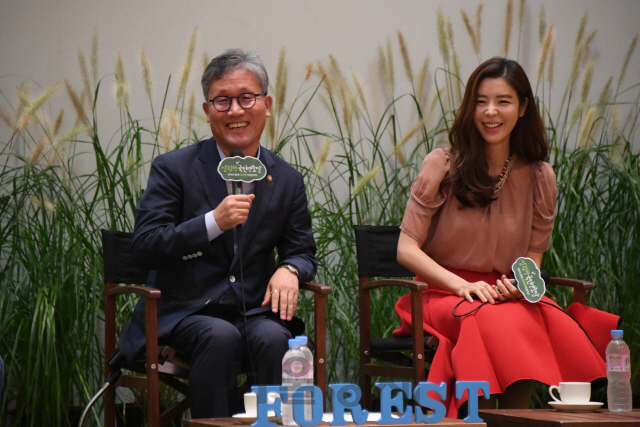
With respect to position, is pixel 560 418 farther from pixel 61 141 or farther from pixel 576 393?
pixel 61 141

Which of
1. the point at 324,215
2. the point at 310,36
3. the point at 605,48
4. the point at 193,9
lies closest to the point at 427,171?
the point at 324,215

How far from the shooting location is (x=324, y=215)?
322 centimetres

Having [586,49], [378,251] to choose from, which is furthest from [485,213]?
[586,49]

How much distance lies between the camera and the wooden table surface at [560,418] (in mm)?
1658

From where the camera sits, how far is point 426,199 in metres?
2.62

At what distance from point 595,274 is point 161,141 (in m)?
1.86

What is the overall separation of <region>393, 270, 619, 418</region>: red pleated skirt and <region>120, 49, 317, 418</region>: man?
1.54 ft

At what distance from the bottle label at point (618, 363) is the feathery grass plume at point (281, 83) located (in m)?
1.79

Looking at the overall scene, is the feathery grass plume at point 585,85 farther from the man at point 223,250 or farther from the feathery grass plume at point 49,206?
the feathery grass plume at point 49,206

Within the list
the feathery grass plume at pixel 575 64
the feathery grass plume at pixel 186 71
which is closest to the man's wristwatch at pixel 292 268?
the feathery grass plume at pixel 186 71

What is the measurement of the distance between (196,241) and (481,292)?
0.88 m

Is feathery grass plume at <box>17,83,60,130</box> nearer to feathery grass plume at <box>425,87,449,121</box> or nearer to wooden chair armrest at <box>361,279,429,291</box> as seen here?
wooden chair armrest at <box>361,279,429,291</box>

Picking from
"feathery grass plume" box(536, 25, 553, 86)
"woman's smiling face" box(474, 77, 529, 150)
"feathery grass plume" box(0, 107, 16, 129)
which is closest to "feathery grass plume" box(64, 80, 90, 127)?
"feathery grass plume" box(0, 107, 16, 129)

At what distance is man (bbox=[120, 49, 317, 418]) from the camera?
2170 mm
